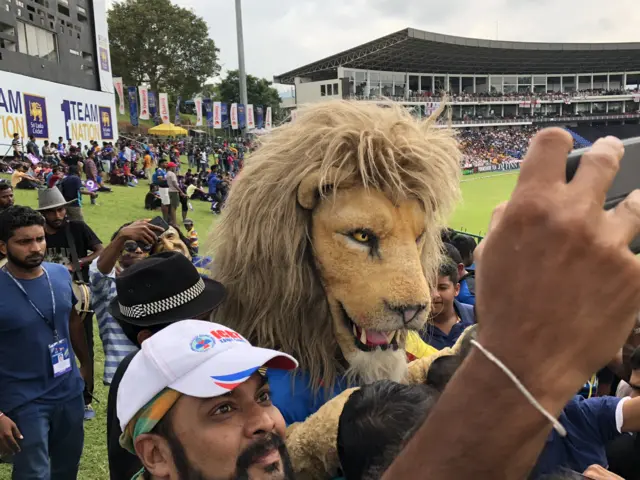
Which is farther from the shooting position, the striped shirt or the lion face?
the striped shirt

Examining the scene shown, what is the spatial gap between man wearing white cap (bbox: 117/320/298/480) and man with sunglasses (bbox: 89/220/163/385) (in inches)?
76.4

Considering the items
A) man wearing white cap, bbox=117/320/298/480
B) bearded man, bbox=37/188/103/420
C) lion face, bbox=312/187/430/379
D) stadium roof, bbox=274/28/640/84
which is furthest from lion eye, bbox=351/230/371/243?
stadium roof, bbox=274/28/640/84

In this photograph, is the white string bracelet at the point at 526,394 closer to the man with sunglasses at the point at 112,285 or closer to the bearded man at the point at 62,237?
the man with sunglasses at the point at 112,285

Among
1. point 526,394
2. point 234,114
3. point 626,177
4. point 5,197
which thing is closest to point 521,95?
point 234,114

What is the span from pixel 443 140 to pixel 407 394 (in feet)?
3.37

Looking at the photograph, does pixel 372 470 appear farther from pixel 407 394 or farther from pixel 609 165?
pixel 609 165

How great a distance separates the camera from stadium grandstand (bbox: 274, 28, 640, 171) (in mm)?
45344

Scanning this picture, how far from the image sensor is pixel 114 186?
16.4 metres

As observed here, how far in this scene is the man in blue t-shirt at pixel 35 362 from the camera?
8.68 ft

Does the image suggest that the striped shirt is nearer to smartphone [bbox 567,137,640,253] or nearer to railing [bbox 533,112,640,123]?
smartphone [bbox 567,137,640,253]

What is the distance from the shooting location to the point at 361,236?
66.9 inches

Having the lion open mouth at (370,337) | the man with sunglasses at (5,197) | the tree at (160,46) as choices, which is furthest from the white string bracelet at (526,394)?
the tree at (160,46)

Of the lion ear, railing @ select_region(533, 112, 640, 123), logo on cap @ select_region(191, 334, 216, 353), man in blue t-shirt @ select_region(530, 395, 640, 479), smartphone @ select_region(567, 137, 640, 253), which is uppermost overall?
railing @ select_region(533, 112, 640, 123)

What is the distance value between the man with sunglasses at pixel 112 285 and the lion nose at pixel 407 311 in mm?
1984
